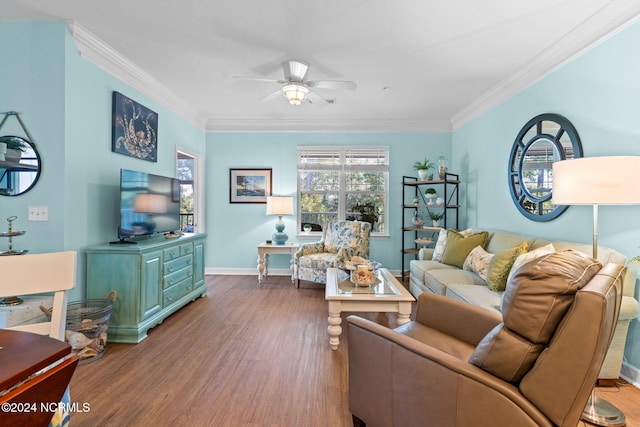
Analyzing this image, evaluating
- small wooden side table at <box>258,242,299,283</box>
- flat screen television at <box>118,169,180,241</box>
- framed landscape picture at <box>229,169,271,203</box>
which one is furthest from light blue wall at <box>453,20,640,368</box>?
flat screen television at <box>118,169,180,241</box>

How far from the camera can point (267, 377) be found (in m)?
2.27

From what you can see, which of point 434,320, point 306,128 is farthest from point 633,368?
point 306,128

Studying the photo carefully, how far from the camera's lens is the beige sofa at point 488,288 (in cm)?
206

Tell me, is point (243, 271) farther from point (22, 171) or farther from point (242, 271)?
point (22, 171)

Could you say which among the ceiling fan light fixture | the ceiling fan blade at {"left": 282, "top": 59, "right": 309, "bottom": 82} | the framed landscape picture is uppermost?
the ceiling fan blade at {"left": 282, "top": 59, "right": 309, "bottom": 82}

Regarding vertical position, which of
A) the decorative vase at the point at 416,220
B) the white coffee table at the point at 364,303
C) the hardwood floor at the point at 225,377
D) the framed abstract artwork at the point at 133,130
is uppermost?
the framed abstract artwork at the point at 133,130

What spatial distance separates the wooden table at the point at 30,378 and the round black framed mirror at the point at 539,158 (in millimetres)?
3518

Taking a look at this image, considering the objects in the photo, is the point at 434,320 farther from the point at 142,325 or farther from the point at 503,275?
the point at 142,325

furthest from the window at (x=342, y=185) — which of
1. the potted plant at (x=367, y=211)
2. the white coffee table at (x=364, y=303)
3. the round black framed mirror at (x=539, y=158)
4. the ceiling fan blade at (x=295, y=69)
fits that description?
the white coffee table at (x=364, y=303)

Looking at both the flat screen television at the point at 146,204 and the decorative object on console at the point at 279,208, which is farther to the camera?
the decorative object on console at the point at 279,208

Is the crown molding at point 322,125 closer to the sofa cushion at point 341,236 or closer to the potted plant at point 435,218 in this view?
the potted plant at point 435,218

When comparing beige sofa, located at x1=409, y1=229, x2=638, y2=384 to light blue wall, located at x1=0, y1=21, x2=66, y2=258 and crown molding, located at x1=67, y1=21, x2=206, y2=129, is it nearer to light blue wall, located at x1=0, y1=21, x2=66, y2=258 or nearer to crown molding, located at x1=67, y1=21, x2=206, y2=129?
light blue wall, located at x1=0, y1=21, x2=66, y2=258

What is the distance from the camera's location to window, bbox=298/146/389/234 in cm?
544

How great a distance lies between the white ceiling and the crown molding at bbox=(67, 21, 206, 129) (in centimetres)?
1
